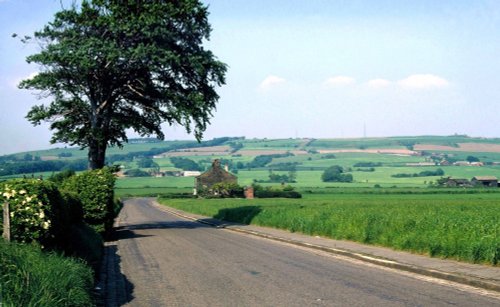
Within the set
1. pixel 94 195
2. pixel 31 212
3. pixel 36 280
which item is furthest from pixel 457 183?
pixel 36 280

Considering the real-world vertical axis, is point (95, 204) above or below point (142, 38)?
below

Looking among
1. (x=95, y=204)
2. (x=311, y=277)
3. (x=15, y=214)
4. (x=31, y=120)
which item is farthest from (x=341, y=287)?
(x=31, y=120)

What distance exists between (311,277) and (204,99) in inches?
877

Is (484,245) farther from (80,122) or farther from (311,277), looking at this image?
(80,122)

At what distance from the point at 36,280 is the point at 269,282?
5.73 metres

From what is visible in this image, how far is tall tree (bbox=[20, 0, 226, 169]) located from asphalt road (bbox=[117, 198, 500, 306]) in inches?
564

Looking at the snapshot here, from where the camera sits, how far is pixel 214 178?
127438 mm

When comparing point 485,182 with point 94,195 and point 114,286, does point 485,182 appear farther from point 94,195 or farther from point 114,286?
point 114,286

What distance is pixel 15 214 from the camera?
12.6 meters

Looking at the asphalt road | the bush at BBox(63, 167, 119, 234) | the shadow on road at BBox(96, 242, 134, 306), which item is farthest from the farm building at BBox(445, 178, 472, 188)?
the shadow on road at BBox(96, 242, 134, 306)

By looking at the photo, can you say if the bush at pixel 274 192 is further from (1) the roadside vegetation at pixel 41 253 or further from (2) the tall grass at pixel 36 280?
(2) the tall grass at pixel 36 280

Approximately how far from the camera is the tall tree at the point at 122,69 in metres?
32.2

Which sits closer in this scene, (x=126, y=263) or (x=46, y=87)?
(x=126, y=263)

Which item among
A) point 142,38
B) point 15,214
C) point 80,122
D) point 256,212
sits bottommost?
point 256,212
